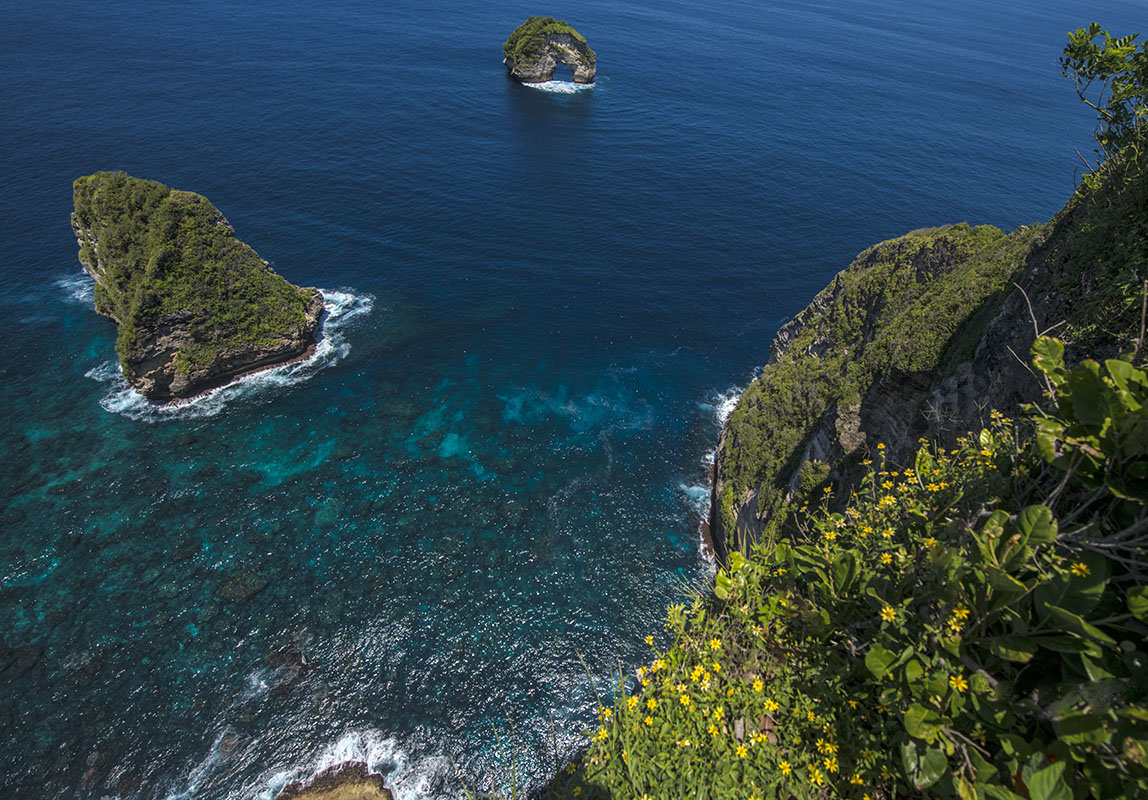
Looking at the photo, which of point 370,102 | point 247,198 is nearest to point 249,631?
point 247,198

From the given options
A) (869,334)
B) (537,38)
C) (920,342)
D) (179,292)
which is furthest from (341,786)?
(537,38)

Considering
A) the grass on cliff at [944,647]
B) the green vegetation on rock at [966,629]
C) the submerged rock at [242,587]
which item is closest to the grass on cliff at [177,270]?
the submerged rock at [242,587]

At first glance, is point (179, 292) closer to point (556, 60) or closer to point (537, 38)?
point (537, 38)

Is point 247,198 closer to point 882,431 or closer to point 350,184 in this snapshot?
point 350,184

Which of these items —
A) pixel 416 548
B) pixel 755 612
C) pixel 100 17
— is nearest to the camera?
pixel 755 612

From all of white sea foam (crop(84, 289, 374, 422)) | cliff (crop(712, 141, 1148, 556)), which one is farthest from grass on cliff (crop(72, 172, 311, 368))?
cliff (crop(712, 141, 1148, 556))
